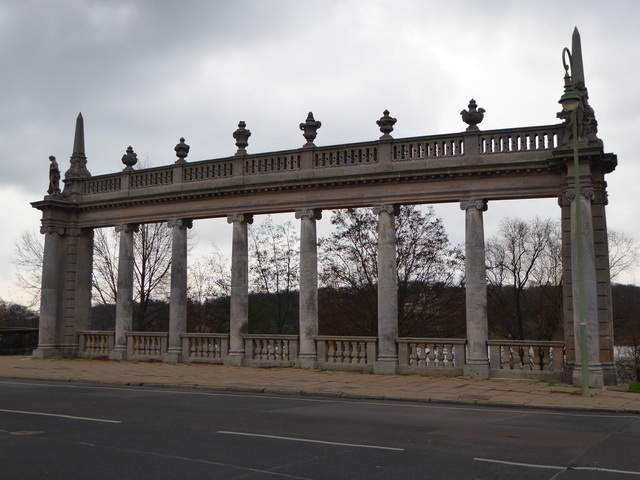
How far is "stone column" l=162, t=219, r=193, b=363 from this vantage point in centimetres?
2558

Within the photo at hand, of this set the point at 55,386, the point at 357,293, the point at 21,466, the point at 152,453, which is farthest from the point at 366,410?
the point at 357,293

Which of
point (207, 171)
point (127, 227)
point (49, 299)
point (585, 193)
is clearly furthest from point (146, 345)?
point (585, 193)

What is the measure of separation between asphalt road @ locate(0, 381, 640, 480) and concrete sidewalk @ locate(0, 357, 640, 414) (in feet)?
3.95

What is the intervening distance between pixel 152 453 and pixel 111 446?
2.71 feet

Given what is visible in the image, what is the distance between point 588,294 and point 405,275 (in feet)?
50.9

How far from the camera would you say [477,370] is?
65.9ft

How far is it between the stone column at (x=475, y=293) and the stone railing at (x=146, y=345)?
12.2 metres

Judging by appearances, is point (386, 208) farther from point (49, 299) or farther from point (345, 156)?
point (49, 299)

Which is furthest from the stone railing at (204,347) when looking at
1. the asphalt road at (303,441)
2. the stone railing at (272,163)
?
the asphalt road at (303,441)

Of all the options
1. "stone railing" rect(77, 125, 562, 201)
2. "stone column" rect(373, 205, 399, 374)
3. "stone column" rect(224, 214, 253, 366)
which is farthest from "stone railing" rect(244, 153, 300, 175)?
"stone column" rect(373, 205, 399, 374)

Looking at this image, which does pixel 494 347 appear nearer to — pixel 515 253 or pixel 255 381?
pixel 255 381

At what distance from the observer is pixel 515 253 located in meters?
48.8

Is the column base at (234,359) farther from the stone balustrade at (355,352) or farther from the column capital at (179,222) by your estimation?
the column capital at (179,222)

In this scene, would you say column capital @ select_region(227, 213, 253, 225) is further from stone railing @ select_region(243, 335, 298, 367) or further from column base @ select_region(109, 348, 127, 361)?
column base @ select_region(109, 348, 127, 361)
